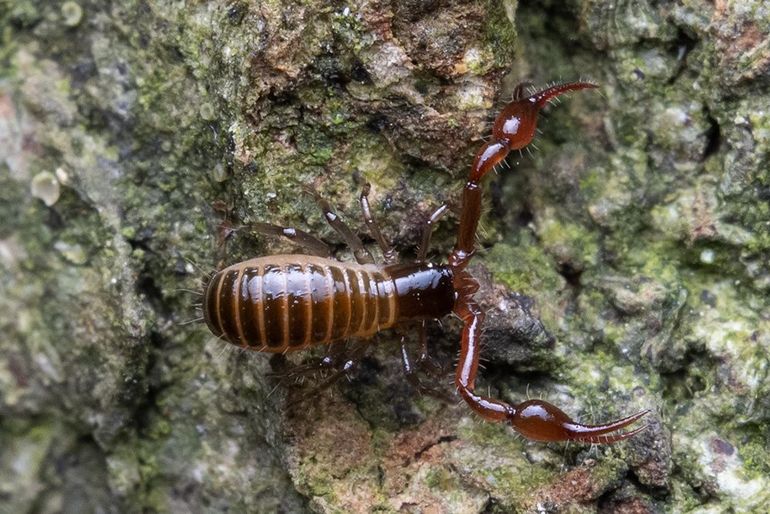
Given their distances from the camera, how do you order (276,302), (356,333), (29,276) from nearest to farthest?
(276,302), (356,333), (29,276)

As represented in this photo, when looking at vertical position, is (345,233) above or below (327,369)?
above

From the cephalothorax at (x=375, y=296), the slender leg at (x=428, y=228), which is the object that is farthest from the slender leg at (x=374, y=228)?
the slender leg at (x=428, y=228)

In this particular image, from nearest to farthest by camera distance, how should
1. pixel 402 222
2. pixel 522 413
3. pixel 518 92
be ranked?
pixel 522 413 → pixel 518 92 → pixel 402 222

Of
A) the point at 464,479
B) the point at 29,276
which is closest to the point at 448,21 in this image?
the point at 464,479

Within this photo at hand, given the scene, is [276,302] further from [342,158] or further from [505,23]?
[505,23]

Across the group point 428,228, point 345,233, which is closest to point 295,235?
point 345,233

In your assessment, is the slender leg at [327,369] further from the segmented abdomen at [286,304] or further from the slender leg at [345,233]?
the slender leg at [345,233]

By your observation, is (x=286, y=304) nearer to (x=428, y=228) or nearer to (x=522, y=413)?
(x=428, y=228)
